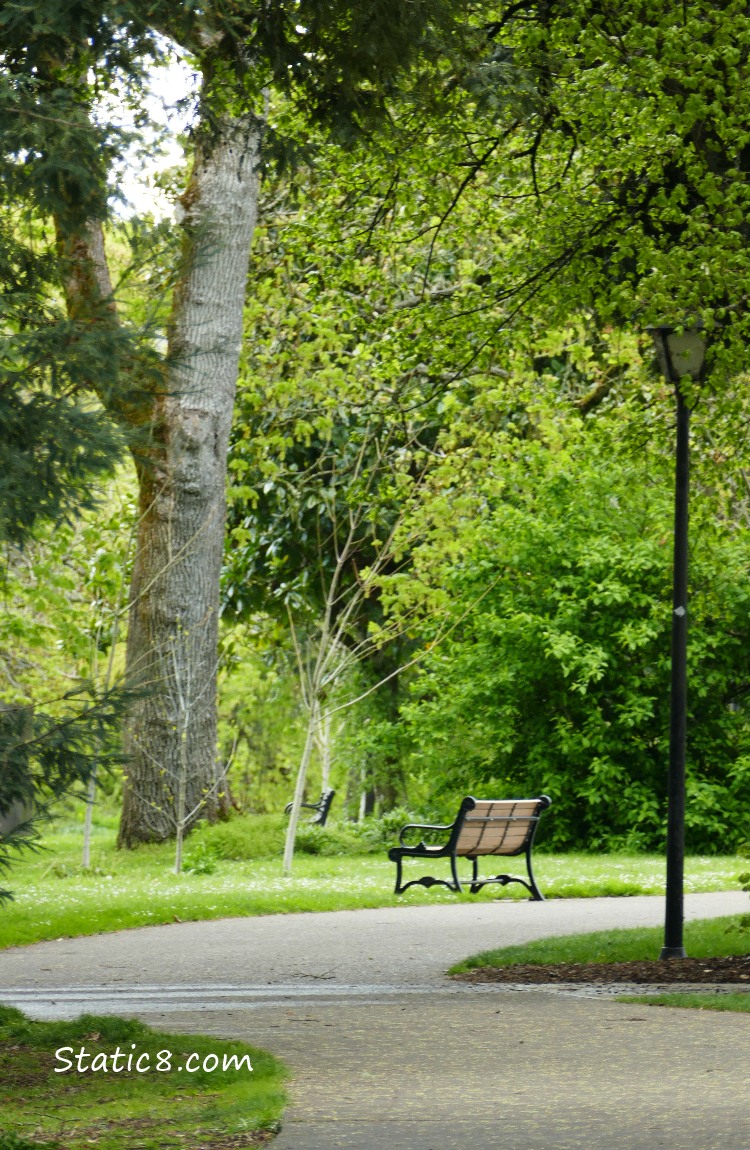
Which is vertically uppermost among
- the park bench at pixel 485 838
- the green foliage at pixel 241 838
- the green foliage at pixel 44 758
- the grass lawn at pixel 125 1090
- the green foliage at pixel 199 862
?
the green foliage at pixel 44 758

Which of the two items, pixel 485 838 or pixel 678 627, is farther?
pixel 485 838

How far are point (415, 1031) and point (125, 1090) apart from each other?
1850 millimetres

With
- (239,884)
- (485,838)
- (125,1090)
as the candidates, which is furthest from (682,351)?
(239,884)

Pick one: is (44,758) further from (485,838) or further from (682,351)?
(485,838)

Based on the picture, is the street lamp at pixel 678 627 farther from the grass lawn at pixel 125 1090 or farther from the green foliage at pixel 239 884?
the green foliage at pixel 239 884

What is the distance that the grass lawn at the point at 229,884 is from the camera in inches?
498

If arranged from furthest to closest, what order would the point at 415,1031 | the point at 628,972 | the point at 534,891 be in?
the point at 534,891 < the point at 628,972 < the point at 415,1031

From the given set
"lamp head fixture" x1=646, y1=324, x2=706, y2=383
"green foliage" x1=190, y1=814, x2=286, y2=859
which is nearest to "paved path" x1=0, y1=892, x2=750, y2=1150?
"lamp head fixture" x1=646, y1=324, x2=706, y2=383

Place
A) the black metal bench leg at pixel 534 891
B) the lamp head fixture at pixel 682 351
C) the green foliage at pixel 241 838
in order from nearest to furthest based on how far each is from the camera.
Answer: the lamp head fixture at pixel 682 351
the black metal bench leg at pixel 534 891
the green foliage at pixel 241 838

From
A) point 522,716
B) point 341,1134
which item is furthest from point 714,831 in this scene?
point 341,1134

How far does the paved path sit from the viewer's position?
5.23m

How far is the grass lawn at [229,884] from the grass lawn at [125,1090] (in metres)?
A: 3.89

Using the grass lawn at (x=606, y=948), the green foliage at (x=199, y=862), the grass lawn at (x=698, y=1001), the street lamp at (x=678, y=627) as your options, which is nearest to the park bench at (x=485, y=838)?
the green foliage at (x=199, y=862)

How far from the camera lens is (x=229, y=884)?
50.5 ft
